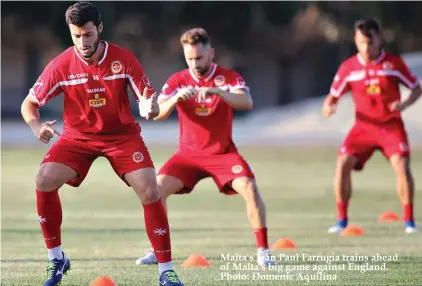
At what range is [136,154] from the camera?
8.27 m

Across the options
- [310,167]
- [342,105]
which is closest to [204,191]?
[310,167]

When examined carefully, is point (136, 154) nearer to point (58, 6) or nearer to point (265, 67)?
point (58, 6)

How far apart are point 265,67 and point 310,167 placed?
3278 cm

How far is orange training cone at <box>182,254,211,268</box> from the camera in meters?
9.62

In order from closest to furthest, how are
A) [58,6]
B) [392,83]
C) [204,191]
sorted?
[392,83] < [204,191] < [58,6]

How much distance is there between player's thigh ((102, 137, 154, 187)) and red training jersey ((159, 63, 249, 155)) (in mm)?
1863

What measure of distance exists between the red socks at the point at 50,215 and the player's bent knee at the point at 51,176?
6 centimetres

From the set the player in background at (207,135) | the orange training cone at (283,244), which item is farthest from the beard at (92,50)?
the orange training cone at (283,244)

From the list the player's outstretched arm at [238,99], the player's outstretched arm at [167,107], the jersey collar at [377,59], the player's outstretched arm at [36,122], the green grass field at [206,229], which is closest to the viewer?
the player's outstretched arm at [36,122]

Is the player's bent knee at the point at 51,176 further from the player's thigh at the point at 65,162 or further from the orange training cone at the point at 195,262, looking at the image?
the orange training cone at the point at 195,262

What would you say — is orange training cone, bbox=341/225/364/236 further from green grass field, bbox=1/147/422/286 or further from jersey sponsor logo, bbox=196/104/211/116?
jersey sponsor logo, bbox=196/104/211/116

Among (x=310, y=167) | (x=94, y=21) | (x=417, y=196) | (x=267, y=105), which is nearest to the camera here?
(x=94, y=21)

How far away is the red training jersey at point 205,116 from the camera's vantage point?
33.4ft

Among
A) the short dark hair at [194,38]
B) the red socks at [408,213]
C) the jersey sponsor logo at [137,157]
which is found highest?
the short dark hair at [194,38]
